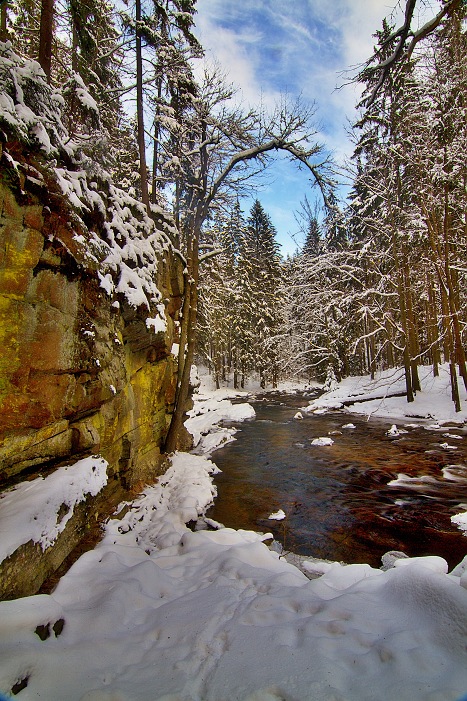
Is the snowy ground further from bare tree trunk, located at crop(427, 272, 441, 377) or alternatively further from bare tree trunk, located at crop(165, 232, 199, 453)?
bare tree trunk, located at crop(427, 272, 441, 377)

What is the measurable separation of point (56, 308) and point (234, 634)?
3768 millimetres

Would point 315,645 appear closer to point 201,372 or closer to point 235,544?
point 235,544

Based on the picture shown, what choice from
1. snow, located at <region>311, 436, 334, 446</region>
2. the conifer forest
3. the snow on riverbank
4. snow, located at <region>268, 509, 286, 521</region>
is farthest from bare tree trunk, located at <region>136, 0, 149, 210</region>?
the snow on riverbank

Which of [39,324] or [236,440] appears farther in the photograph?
[236,440]

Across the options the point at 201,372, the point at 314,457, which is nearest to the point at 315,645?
the point at 314,457

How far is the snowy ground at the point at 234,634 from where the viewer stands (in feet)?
6.30

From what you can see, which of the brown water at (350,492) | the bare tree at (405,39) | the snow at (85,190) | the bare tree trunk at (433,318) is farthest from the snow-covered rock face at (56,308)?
the bare tree trunk at (433,318)

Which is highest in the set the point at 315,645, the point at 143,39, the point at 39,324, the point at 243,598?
the point at 143,39

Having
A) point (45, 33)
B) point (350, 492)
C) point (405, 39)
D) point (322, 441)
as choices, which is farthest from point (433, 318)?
point (45, 33)

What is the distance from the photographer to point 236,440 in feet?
38.9

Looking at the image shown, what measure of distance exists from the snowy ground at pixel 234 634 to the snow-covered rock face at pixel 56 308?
59 centimetres

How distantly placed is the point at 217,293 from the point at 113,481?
75.9 feet

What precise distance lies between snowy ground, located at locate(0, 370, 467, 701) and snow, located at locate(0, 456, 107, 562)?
10 cm

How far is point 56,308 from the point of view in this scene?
154 inches
